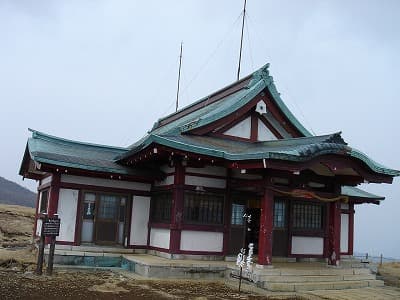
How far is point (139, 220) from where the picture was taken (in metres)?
17.5

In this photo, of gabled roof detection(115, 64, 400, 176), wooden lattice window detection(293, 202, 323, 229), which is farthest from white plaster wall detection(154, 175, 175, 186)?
wooden lattice window detection(293, 202, 323, 229)

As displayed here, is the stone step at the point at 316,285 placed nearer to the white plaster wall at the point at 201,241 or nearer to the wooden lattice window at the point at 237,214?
the white plaster wall at the point at 201,241

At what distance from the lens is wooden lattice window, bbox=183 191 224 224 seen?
1559cm

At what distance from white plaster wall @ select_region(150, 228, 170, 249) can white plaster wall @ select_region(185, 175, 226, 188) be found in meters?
1.89

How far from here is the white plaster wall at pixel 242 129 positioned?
17172 mm

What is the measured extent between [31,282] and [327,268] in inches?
375

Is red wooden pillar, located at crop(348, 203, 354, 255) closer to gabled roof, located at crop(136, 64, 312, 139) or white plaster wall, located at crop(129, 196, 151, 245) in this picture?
gabled roof, located at crop(136, 64, 312, 139)

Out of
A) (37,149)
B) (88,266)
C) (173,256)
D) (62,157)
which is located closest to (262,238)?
(173,256)

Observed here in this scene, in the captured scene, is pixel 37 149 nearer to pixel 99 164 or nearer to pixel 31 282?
pixel 99 164

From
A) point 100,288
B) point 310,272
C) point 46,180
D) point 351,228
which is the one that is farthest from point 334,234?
point 46,180

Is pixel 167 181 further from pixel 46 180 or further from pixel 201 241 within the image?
pixel 46 180

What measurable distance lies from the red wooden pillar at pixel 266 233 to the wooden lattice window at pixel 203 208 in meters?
2.50

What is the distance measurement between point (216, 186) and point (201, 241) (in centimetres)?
200

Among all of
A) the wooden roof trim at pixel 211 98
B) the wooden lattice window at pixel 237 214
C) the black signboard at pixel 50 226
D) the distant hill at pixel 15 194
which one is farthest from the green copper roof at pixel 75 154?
the distant hill at pixel 15 194
